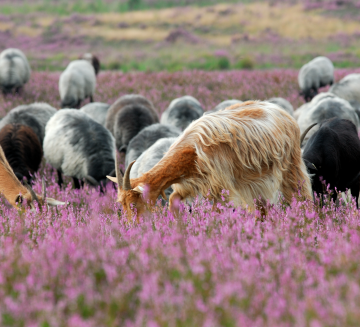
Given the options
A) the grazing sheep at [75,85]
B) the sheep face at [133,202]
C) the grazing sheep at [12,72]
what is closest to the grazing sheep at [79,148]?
the sheep face at [133,202]

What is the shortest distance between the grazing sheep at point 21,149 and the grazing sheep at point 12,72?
28.5 ft

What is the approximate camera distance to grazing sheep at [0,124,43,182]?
22.4 feet

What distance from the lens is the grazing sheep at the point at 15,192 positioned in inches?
191

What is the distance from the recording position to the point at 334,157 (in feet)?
16.6

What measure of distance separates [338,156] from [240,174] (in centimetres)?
145

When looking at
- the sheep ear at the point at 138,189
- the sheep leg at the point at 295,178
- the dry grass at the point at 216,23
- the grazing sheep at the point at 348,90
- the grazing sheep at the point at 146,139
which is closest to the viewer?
the sheep ear at the point at 138,189

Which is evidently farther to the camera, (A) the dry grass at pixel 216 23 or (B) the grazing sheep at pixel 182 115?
(A) the dry grass at pixel 216 23

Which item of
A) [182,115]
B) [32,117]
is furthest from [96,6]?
[32,117]

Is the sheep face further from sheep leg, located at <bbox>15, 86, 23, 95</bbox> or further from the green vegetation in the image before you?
the green vegetation

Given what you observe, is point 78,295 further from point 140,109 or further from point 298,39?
point 298,39

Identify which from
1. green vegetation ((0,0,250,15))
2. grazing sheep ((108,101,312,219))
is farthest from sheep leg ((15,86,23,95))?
green vegetation ((0,0,250,15))

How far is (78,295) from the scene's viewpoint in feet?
7.36

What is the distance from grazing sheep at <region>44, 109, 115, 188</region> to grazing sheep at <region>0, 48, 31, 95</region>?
8.45m

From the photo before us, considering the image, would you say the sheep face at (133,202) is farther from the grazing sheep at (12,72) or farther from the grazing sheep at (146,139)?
the grazing sheep at (12,72)
